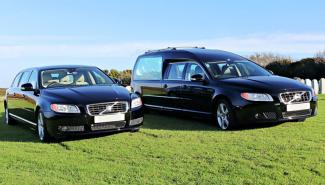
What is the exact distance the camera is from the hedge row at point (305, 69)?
33250mm

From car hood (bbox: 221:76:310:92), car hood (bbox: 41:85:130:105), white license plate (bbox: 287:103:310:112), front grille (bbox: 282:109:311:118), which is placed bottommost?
front grille (bbox: 282:109:311:118)

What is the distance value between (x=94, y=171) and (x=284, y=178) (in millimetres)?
2373

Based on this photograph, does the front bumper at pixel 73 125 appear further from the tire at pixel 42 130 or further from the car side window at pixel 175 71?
the car side window at pixel 175 71

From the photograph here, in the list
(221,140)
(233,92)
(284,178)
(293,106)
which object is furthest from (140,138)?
(284,178)

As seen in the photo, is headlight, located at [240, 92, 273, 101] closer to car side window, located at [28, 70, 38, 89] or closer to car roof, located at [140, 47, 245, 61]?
car roof, located at [140, 47, 245, 61]

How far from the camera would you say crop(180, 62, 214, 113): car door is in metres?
10.4

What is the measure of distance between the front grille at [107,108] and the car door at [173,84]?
2384mm

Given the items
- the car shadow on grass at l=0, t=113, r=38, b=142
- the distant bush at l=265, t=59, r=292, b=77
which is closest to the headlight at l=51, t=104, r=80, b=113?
the car shadow on grass at l=0, t=113, r=38, b=142

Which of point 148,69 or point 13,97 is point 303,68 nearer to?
point 148,69

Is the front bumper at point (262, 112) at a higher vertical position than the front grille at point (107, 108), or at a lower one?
lower

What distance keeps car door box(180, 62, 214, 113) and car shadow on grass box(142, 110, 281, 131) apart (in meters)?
0.22

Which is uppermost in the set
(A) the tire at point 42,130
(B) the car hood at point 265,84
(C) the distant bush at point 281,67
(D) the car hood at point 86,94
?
(B) the car hood at point 265,84

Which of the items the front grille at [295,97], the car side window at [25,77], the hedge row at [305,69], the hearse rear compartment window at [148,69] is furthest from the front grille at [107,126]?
the hedge row at [305,69]

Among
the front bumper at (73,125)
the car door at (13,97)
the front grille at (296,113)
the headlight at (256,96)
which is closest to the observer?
the front bumper at (73,125)
